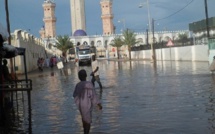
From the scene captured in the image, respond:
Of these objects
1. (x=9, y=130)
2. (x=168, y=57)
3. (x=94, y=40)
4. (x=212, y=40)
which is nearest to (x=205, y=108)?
(x=9, y=130)

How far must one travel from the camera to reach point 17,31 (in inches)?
1572

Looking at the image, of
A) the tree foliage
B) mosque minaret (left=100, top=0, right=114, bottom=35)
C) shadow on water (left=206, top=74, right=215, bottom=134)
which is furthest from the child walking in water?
mosque minaret (left=100, top=0, right=114, bottom=35)

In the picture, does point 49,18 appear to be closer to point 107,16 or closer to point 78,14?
point 78,14

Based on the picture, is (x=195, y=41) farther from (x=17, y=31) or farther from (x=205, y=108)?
(x=205, y=108)

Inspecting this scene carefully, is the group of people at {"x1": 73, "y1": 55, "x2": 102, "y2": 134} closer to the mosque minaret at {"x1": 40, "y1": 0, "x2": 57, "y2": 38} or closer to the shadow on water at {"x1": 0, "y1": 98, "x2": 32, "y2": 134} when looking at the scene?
the shadow on water at {"x1": 0, "y1": 98, "x2": 32, "y2": 134}

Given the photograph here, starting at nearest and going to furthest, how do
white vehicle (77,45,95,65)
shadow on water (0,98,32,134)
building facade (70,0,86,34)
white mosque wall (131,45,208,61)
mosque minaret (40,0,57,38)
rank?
1. shadow on water (0,98,32,134)
2. white mosque wall (131,45,208,61)
3. white vehicle (77,45,95,65)
4. building facade (70,0,86,34)
5. mosque minaret (40,0,57,38)

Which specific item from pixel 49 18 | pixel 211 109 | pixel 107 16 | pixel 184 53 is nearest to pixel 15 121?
pixel 211 109

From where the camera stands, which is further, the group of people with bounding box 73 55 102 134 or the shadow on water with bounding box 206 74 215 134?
the shadow on water with bounding box 206 74 215 134

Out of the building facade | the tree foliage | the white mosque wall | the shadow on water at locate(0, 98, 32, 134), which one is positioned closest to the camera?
the shadow on water at locate(0, 98, 32, 134)

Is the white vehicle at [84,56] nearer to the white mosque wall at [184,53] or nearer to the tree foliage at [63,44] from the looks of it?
the white mosque wall at [184,53]

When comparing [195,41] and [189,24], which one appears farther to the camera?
[189,24]

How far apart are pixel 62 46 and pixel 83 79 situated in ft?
289

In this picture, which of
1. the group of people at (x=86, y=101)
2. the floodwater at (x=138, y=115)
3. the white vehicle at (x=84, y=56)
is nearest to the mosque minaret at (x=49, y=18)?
the white vehicle at (x=84, y=56)

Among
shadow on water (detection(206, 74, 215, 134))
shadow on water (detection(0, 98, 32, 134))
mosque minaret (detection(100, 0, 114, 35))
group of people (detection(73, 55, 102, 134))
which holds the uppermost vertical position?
mosque minaret (detection(100, 0, 114, 35))
